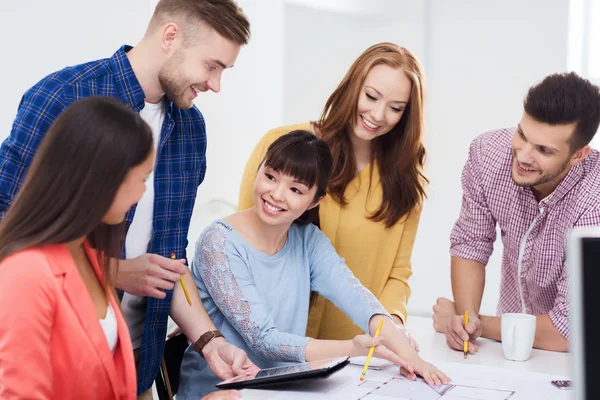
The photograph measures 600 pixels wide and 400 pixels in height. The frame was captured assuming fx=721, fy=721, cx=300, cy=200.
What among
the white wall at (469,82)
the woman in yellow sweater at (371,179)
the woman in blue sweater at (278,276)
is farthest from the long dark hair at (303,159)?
the white wall at (469,82)

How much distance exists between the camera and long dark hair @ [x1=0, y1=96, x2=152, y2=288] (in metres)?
1.21

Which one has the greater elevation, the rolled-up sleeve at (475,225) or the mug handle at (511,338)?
the rolled-up sleeve at (475,225)

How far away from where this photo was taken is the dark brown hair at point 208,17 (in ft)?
5.73

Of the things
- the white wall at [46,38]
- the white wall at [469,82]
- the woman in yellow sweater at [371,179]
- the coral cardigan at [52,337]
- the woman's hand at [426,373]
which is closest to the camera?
the coral cardigan at [52,337]

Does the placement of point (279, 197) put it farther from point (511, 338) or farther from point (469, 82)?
point (469, 82)

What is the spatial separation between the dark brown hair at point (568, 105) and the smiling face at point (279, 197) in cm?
65

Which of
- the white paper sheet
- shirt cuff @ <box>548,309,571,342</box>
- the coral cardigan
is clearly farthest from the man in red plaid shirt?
the coral cardigan

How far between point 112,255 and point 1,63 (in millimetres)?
1647

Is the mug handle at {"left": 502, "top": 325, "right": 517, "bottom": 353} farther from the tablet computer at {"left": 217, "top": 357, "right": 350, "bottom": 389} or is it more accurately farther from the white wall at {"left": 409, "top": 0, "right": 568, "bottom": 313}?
the white wall at {"left": 409, "top": 0, "right": 568, "bottom": 313}

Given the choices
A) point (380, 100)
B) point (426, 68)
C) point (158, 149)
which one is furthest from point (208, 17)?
point (426, 68)

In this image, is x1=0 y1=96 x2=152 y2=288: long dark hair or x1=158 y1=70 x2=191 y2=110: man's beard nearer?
x1=0 y1=96 x2=152 y2=288: long dark hair

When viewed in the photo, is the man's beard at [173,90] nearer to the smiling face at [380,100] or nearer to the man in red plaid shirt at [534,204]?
the smiling face at [380,100]

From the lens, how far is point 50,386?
1185 mm

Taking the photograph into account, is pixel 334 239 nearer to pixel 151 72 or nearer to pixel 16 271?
pixel 151 72
